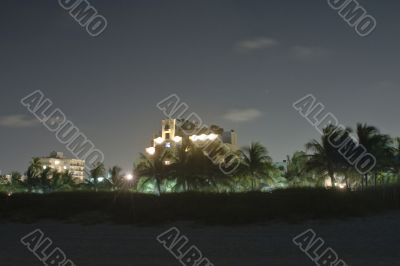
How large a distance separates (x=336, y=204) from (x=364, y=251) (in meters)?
10.8

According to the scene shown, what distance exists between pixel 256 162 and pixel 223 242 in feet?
130

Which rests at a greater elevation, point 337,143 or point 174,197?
point 337,143

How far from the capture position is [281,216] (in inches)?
1045

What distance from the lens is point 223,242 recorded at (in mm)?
19984

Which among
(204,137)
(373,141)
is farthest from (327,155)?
(204,137)

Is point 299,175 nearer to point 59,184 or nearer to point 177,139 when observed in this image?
point 59,184

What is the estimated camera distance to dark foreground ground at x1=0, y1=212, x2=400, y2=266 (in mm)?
15438

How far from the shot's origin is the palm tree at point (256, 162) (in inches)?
2318

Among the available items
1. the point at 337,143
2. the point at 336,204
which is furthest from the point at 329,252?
the point at 337,143

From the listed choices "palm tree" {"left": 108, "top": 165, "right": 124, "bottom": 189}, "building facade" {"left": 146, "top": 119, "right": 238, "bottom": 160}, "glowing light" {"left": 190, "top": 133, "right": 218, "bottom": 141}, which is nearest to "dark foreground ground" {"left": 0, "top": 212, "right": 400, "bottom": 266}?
"palm tree" {"left": 108, "top": 165, "right": 124, "bottom": 189}

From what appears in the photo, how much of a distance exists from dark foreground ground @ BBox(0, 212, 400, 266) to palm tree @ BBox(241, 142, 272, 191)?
3181cm

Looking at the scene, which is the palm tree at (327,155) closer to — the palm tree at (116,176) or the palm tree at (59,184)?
the palm tree at (116,176)

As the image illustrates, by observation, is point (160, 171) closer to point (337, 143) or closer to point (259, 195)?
point (337, 143)

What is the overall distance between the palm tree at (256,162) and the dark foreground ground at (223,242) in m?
31.8
